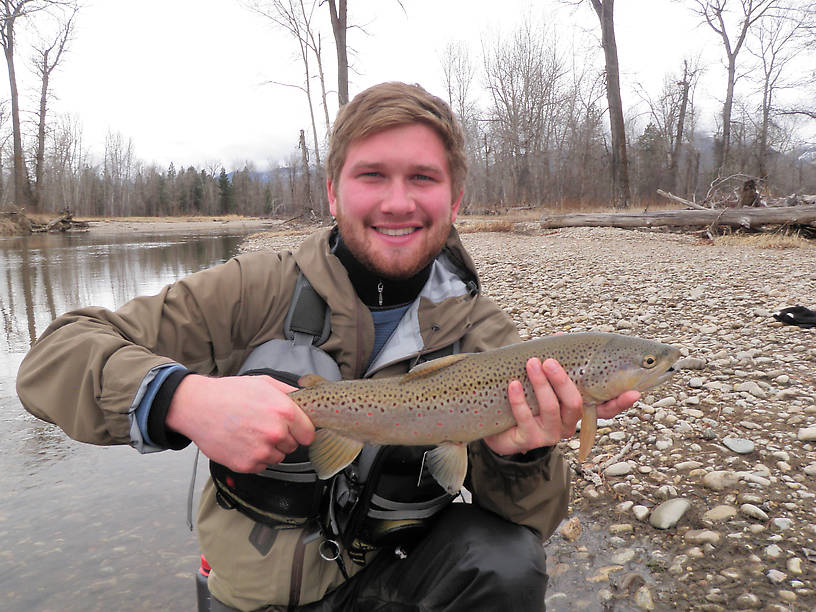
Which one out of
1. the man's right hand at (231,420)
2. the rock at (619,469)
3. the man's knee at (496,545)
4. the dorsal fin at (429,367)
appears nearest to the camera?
the man's right hand at (231,420)

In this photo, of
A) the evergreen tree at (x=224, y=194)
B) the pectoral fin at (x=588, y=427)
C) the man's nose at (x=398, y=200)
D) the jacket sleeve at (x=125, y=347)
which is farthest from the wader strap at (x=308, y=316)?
the evergreen tree at (x=224, y=194)

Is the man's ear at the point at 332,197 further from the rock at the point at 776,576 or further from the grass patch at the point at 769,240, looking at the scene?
the grass patch at the point at 769,240

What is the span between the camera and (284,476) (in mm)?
2145

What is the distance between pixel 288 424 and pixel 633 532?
228cm

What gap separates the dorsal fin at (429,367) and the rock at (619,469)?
1955 millimetres

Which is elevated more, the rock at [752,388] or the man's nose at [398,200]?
the man's nose at [398,200]

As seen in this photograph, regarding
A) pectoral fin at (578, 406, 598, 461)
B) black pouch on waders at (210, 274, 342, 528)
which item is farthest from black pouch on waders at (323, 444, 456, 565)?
pectoral fin at (578, 406, 598, 461)

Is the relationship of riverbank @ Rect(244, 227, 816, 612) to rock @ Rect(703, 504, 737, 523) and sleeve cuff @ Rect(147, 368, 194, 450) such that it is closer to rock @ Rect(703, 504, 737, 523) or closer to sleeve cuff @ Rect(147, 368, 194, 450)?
rock @ Rect(703, 504, 737, 523)

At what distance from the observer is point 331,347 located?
94.7 inches

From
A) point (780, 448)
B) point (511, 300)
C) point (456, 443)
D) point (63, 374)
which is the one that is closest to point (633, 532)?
point (780, 448)

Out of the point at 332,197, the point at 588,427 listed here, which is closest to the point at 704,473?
the point at 588,427

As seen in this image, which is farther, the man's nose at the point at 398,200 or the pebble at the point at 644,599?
the man's nose at the point at 398,200

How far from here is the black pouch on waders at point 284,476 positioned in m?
2.13

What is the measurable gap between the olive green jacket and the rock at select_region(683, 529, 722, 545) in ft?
3.26
